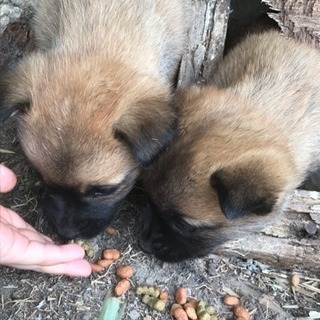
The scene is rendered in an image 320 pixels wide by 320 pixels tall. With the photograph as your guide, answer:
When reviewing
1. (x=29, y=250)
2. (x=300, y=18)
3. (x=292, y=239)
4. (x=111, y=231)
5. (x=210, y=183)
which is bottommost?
(x=111, y=231)

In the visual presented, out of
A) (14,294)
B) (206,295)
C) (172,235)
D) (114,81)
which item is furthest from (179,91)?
(14,294)

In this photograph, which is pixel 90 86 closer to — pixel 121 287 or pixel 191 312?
pixel 121 287

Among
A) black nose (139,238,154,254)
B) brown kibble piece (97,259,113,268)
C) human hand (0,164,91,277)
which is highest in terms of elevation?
human hand (0,164,91,277)

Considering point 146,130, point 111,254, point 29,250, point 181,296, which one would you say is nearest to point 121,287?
point 111,254

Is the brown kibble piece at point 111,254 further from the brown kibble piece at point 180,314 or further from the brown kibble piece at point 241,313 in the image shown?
the brown kibble piece at point 241,313

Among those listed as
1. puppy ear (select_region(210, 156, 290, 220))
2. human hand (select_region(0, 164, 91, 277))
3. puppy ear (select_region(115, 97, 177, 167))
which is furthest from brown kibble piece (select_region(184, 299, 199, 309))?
puppy ear (select_region(115, 97, 177, 167))

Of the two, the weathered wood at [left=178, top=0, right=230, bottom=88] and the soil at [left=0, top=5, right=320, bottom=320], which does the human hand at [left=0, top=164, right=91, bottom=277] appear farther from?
the weathered wood at [left=178, top=0, right=230, bottom=88]
